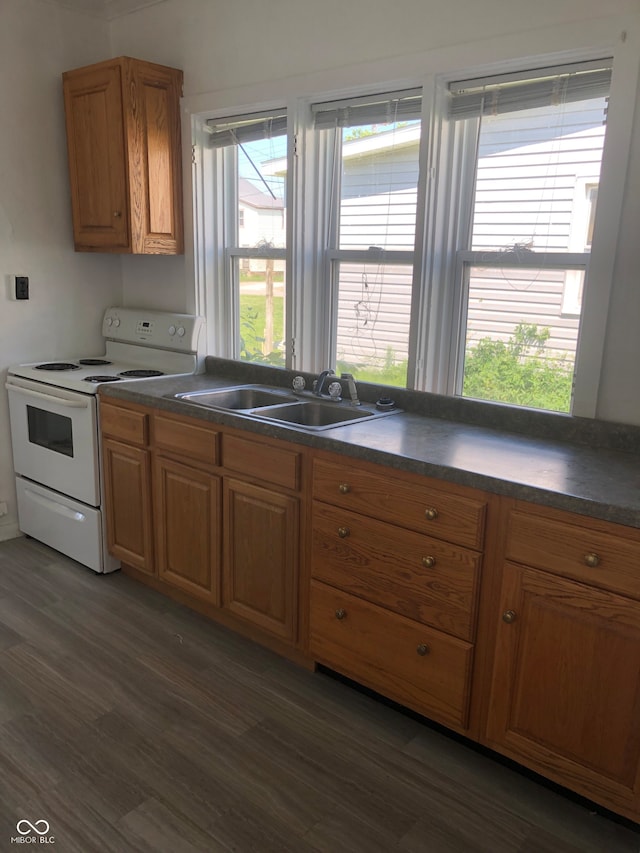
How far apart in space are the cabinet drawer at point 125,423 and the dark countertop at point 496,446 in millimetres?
74

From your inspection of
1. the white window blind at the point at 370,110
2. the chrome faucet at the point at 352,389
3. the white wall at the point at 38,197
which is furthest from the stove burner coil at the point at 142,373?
the white window blind at the point at 370,110

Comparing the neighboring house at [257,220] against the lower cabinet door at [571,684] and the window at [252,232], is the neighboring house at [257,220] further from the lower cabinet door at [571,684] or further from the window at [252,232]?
the lower cabinet door at [571,684]

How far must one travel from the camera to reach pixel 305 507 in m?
2.33

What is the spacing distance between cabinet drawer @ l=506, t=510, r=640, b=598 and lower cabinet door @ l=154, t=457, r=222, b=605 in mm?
1233

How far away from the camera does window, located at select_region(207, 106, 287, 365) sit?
10.3 feet

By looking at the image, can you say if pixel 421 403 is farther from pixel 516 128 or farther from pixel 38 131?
pixel 38 131

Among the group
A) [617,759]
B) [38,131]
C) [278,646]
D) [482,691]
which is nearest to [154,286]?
[38,131]

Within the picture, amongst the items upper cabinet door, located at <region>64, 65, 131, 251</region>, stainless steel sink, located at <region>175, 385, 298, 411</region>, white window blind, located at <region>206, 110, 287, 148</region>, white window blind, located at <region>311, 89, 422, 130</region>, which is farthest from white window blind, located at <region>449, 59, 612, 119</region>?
upper cabinet door, located at <region>64, 65, 131, 251</region>

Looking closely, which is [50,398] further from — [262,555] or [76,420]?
[262,555]

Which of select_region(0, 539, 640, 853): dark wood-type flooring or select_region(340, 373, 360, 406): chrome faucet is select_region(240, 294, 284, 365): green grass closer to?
select_region(340, 373, 360, 406): chrome faucet

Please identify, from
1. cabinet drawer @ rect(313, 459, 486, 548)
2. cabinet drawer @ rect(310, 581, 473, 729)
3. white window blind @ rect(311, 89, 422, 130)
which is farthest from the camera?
white window blind @ rect(311, 89, 422, 130)

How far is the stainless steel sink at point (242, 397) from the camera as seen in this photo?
2936 millimetres

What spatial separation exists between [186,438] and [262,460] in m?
0.43

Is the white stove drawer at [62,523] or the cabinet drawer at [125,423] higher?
the cabinet drawer at [125,423]
